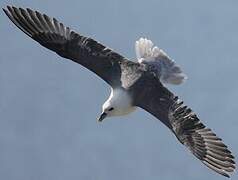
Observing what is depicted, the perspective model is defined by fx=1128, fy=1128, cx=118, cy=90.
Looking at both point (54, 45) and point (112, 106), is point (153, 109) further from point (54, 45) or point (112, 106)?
point (54, 45)

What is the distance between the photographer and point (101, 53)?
31.6 feet

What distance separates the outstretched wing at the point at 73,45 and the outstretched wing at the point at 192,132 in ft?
1.72

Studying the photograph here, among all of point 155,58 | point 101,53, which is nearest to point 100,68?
point 101,53

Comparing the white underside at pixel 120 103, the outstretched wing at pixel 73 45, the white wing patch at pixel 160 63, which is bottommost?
the white underside at pixel 120 103

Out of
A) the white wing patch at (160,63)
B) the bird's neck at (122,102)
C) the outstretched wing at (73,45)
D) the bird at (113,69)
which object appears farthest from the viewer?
the white wing patch at (160,63)

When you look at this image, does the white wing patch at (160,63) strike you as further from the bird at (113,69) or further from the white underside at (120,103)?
the white underside at (120,103)

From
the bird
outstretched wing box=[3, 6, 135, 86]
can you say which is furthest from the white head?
outstretched wing box=[3, 6, 135, 86]

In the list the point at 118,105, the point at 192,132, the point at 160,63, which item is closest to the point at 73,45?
the point at 118,105

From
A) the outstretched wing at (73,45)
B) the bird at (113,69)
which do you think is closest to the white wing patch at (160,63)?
the bird at (113,69)

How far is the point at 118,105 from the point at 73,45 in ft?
2.20

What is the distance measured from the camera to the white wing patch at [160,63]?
1014cm

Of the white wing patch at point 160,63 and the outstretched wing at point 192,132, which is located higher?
the white wing patch at point 160,63

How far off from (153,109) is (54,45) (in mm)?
1119

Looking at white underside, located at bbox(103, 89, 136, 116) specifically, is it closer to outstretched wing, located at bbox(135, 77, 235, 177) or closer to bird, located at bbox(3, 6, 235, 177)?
bird, located at bbox(3, 6, 235, 177)
